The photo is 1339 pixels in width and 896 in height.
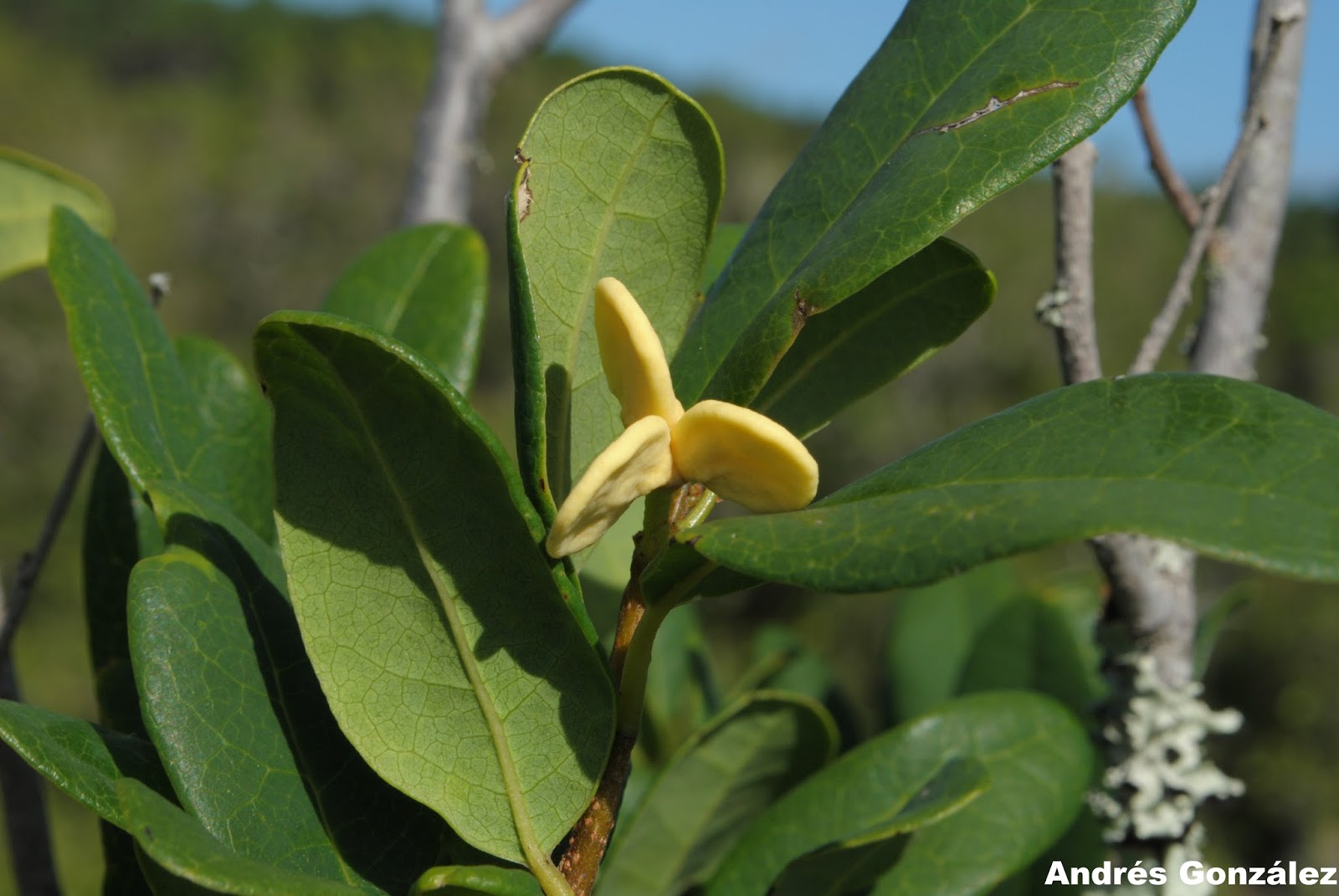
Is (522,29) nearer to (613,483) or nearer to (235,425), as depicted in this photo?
(235,425)

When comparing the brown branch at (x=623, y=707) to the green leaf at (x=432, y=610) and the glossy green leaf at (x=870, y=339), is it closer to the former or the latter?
the green leaf at (x=432, y=610)

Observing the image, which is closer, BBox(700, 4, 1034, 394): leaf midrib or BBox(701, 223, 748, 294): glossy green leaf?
BBox(700, 4, 1034, 394): leaf midrib

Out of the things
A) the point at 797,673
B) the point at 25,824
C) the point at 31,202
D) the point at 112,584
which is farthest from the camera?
the point at 797,673

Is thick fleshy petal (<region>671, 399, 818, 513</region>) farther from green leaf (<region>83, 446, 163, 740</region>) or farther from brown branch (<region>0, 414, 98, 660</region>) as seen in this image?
brown branch (<region>0, 414, 98, 660</region>)

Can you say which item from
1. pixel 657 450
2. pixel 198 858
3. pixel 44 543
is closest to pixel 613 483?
pixel 657 450

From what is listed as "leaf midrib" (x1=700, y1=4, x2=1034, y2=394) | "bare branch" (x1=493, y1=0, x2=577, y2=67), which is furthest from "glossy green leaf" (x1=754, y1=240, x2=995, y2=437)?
"bare branch" (x1=493, y1=0, x2=577, y2=67)

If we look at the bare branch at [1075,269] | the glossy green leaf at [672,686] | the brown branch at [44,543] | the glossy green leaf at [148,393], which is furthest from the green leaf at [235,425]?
the bare branch at [1075,269]
